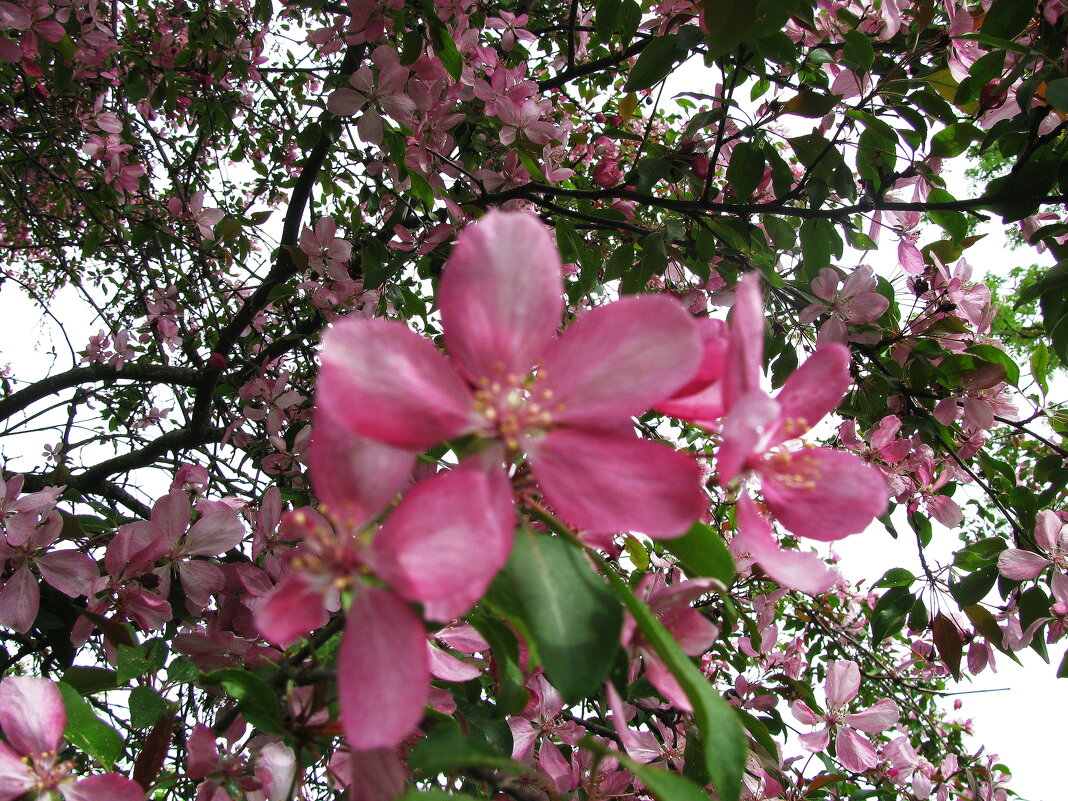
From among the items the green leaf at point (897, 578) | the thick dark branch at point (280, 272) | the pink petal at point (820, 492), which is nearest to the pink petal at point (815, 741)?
the green leaf at point (897, 578)

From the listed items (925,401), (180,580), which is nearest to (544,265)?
(180,580)

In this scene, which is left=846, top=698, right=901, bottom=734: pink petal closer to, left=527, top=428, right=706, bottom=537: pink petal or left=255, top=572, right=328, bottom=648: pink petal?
left=527, top=428, right=706, bottom=537: pink petal

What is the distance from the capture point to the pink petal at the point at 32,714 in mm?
640

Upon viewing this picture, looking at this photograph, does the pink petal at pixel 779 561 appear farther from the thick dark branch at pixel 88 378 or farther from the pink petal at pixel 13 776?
the thick dark branch at pixel 88 378

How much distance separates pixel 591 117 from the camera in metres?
3.36

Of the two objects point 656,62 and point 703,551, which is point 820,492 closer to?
point 703,551

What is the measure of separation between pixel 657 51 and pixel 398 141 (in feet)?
2.17

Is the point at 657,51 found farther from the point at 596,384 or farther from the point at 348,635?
the point at 348,635

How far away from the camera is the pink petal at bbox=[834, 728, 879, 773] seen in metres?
1.69

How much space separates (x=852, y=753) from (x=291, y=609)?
5.90 feet

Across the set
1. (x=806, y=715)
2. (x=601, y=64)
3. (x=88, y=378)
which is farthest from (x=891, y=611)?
(x=88, y=378)

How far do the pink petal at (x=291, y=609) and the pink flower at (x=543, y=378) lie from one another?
0.11 meters

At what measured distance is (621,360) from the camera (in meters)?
0.45

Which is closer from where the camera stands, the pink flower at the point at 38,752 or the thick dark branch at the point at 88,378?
the pink flower at the point at 38,752
